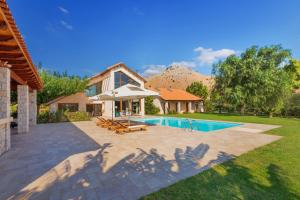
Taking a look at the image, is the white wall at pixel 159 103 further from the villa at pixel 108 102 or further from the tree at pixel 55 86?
the tree at pixel 55 86

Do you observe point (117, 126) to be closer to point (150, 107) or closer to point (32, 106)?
point (32, 106)

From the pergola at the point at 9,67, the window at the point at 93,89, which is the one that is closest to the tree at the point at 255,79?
the window at the point at 93,89

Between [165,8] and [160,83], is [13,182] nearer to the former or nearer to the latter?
[165,8]

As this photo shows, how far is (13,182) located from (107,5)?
2406 centimetres

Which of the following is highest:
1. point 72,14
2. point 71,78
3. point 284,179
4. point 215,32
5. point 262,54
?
point 72,14

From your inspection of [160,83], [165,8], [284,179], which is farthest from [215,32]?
[160,83]

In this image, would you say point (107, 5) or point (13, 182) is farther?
point (107, 5)

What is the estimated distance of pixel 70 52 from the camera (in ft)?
174

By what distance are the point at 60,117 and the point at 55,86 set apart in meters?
6.06

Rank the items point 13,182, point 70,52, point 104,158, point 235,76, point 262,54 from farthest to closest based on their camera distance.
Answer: point 70,52, point 262,54, point 235,76, point 104,158, point 13,182

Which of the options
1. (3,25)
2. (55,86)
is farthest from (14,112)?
(3,25)

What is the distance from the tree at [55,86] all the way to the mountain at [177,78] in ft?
226

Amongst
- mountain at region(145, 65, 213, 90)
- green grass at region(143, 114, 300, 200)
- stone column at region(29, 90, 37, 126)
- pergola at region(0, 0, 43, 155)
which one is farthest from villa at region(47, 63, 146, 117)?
mountain at region(145, 65, 213, 90)

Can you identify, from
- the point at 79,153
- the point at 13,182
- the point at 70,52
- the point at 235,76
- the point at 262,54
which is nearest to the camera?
the point at 13,182
